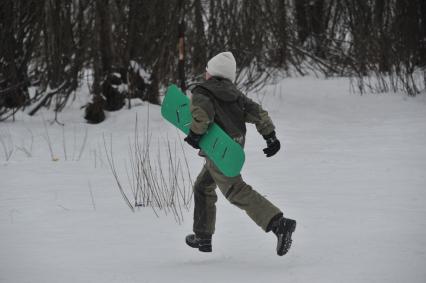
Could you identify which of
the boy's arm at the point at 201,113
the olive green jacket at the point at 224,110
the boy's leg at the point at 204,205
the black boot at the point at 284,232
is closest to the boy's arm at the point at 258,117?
the olive green jacket at the point at 224,110

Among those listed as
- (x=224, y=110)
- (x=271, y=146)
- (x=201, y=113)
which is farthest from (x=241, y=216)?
(x=201, y=113)

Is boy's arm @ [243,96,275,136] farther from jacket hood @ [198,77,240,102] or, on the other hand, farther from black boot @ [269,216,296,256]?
black boot @ [269,216,296,256]

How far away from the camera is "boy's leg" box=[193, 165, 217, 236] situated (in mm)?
3443

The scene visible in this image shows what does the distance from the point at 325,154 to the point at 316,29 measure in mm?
8574

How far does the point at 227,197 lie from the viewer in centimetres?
337

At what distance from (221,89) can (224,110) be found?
12cm

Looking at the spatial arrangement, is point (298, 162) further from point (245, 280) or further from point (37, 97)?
point (37, 97)

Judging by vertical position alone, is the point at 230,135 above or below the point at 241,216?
above

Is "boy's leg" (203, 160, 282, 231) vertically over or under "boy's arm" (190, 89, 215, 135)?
under

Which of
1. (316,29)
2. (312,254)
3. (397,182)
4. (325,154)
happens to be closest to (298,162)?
(325,154)

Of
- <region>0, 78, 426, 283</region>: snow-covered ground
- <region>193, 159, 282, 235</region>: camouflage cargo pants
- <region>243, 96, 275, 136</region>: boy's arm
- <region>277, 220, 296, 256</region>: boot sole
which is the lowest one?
<region>0, 78, 426, 283</region>: snow-covered ground

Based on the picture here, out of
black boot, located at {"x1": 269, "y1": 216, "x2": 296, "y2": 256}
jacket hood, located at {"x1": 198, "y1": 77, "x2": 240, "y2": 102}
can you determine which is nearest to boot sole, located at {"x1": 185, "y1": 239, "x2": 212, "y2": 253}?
black boot, located at {"x1": 269, "y1": 216, "x2": 296, "y2": 256}

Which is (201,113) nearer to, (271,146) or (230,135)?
(230,135)

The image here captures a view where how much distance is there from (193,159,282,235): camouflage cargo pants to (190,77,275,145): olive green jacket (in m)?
Answer: 0.22
